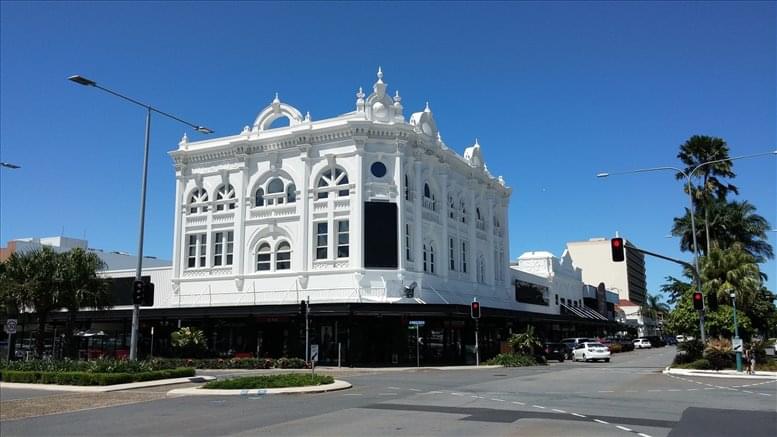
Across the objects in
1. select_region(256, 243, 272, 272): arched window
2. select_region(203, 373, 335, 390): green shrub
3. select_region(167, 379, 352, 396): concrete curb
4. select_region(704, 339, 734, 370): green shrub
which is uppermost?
select_region(256, 243, 272, 272): arched window

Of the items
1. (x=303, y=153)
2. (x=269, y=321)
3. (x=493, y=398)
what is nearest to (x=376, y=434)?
(x=493, y=398)

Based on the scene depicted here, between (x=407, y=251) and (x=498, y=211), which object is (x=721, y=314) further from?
(x=498, y=211)

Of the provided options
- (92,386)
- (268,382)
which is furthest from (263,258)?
(268,382)

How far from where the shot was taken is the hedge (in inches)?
920

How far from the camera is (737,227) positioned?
5281 cm

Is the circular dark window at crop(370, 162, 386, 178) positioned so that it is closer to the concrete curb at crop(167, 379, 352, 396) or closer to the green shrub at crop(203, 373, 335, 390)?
the green shrub at crop(203, 373, 335, 390)

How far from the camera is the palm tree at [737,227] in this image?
52.3 m

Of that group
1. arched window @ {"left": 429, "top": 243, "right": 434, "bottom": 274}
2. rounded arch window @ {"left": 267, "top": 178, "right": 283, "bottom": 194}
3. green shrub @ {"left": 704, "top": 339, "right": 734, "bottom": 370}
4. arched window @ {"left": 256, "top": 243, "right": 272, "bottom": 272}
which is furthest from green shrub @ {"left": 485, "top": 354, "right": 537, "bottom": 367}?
rounded arch window @ {"left": 267, "top": 178, "right": 283, "bottom": 194}

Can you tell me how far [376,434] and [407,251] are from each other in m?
31.8

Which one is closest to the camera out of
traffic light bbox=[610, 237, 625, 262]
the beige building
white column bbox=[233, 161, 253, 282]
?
traffic light bbox=[610, 237, 625, 262]

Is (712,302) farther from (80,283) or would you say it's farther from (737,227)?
(80,283)

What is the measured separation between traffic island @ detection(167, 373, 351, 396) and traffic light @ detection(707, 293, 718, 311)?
76.8 ft

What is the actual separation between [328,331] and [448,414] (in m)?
26.6

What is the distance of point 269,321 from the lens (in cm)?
4172
